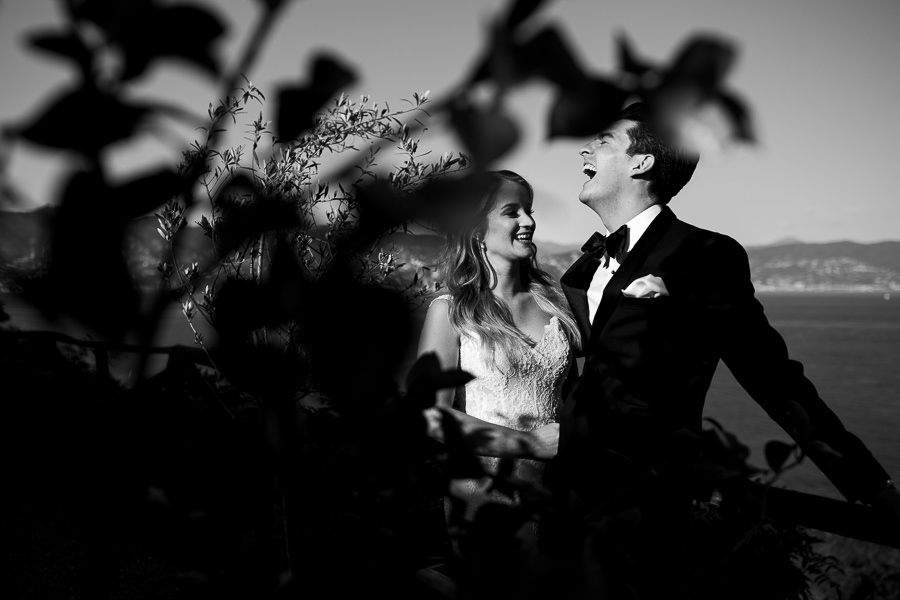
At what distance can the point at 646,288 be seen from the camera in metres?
2.74

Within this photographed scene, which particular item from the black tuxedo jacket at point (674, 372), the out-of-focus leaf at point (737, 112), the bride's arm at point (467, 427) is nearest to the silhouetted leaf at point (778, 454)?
the black tuxedo jacket at point (674, 372)

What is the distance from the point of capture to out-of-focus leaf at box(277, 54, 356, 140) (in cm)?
59

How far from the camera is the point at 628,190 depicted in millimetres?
3219

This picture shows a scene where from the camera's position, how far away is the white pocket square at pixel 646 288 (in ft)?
8.87

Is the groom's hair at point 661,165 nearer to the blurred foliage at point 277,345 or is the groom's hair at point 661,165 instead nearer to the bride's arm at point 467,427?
the bride's arm at point 467,427

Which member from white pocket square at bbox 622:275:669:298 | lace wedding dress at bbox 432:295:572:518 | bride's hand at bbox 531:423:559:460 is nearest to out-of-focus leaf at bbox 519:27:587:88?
bride's hand at bbox 531:423:559:460

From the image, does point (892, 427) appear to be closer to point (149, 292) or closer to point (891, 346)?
point (891, 346)

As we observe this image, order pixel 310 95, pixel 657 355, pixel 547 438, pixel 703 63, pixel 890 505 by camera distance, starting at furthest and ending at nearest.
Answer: pixel 547 438
pixel 890 505
pixel 657 355
pixel 310 95
pixel 703 63

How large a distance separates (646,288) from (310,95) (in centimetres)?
230

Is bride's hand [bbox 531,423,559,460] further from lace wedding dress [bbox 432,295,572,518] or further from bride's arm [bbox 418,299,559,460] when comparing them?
lace wedding dress [bbox 432,295,572,518]

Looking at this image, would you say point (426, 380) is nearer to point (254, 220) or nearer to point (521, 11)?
point (254, 220)

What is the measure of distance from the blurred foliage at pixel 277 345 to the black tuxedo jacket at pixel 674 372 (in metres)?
0.16

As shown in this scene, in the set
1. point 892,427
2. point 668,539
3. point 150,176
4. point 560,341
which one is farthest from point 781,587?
point 892,427

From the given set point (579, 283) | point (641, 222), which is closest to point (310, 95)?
point (641, 222)
